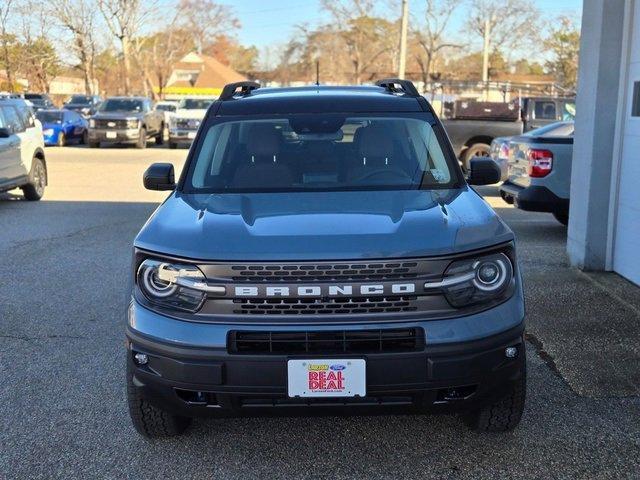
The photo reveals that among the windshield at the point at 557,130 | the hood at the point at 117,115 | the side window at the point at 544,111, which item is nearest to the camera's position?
the windshield at the point at 557,130

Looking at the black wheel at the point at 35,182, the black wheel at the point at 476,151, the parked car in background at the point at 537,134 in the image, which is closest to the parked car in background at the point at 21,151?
the black wheel at the point at 35,182

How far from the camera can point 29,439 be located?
3.83 meters

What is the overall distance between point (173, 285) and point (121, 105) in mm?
25726

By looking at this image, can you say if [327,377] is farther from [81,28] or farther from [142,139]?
[81,28]

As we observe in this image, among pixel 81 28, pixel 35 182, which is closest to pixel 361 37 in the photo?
pixel 81 28

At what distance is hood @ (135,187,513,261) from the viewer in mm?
3186

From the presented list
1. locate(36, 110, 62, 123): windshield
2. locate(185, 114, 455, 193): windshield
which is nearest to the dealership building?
locate(185, 114, 455, 193): windshield

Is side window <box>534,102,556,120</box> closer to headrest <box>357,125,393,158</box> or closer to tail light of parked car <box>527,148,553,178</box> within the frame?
tail light of parked car <box>527,148,553,178</box>

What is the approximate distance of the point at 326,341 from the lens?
312 cm

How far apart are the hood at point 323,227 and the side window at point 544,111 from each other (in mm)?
14702

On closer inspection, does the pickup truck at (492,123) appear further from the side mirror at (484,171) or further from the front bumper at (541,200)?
the side mirror at (484,171)

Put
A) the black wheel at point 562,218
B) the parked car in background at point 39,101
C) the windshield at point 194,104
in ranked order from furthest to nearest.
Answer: the parked car in background at point 39,101 < the windshield at point 194,104 < the black wheel at point 562,218

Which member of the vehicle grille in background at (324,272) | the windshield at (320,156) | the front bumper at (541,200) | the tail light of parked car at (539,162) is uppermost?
the windshield at (320,156)

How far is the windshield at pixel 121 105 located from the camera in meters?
27.4
